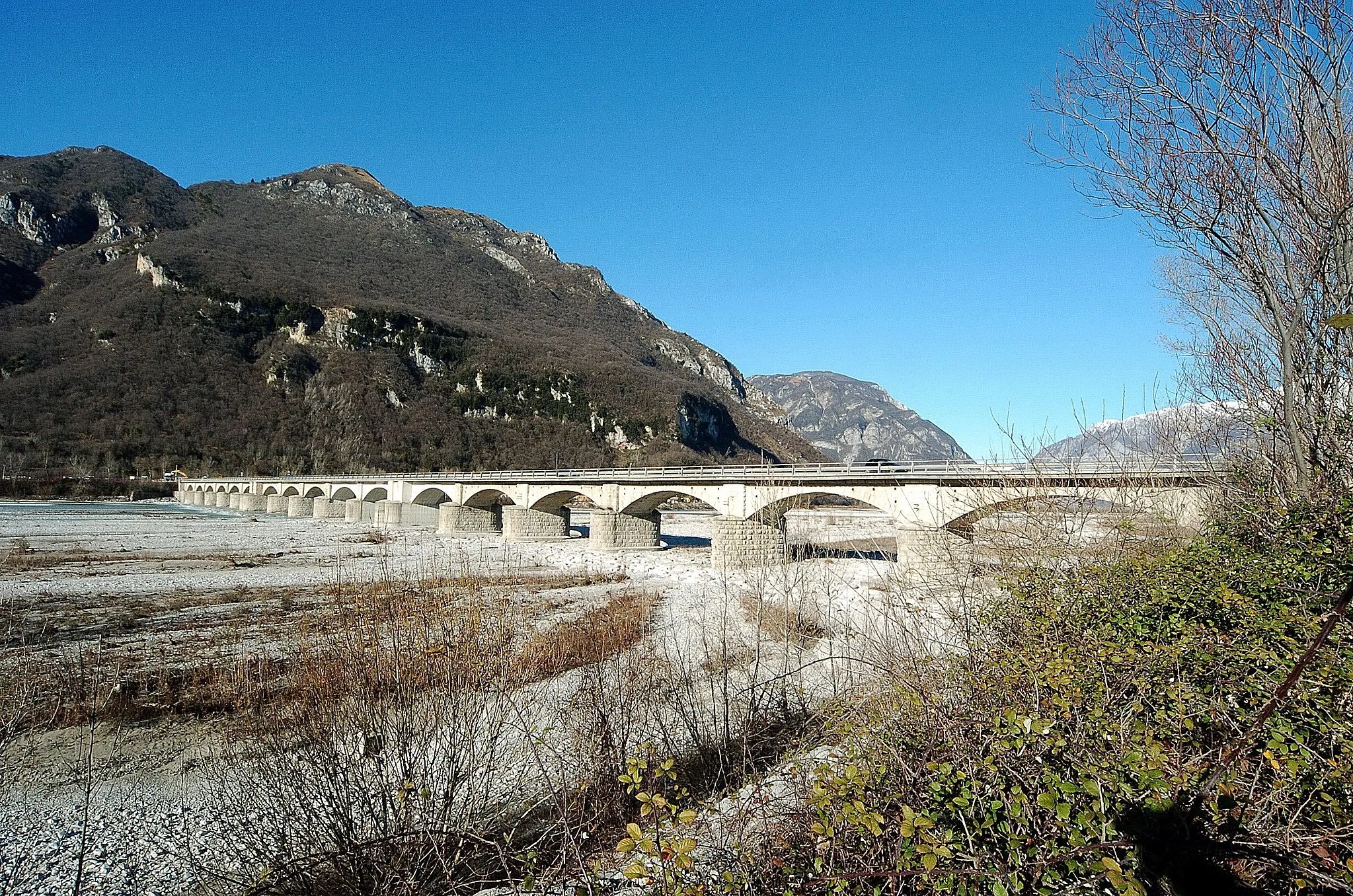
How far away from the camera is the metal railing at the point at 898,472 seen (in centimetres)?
884

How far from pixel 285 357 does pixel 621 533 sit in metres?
95.5

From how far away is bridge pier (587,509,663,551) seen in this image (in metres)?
31.3

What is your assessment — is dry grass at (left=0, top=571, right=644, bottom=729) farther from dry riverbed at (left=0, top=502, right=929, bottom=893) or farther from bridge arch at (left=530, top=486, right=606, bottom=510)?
bridge arch at (left=530, top=486, right=606, bottom=510)

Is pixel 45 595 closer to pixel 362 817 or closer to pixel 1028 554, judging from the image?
pixel 362 817

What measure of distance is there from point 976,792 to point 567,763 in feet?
12.4

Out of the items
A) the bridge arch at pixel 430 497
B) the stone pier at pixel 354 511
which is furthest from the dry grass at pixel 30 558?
the stone pier at pixel 354 511

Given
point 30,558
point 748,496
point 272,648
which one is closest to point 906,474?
point 748,496

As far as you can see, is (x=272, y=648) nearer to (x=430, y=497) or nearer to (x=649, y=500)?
(x=649, y=500)

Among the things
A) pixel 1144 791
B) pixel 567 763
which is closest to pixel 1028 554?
pixel 1144 791

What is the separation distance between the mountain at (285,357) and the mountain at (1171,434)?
45426 millimetres

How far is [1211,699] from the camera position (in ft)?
12.0

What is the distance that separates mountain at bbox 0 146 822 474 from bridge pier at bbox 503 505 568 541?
21404 mm

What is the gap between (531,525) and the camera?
119ft

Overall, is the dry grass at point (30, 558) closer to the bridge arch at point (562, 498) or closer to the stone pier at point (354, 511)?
the bridge arch at point (562, 498)
